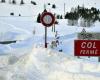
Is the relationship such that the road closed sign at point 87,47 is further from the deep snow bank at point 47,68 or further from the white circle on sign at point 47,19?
the white circle on sign at point 47,19

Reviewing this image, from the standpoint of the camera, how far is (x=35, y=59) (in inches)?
501

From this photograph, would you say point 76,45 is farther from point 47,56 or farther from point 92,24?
point 92,24

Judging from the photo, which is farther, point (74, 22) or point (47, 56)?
point (74, 22)

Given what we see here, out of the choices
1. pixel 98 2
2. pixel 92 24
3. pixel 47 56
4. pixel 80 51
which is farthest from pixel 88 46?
pixel 98 2

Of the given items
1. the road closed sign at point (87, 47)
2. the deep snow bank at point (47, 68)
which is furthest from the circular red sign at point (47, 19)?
the road closed sign at point (87, 47)

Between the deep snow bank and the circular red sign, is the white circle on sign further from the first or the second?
the deep snow bank

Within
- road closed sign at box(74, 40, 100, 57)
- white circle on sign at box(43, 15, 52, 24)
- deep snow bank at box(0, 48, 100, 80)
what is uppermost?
white circle on sign at box(43, 15, 52, 24)

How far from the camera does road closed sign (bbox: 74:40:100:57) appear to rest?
506 inches

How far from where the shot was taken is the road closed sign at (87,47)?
1286 cm

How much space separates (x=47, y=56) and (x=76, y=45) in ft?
2.66

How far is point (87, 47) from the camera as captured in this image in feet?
42.2

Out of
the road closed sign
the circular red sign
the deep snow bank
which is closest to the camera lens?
the deep snow bank

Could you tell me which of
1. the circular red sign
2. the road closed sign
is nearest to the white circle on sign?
the circular red sign

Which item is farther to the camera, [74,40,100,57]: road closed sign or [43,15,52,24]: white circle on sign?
[43,15,52,24]: white circle on sign
